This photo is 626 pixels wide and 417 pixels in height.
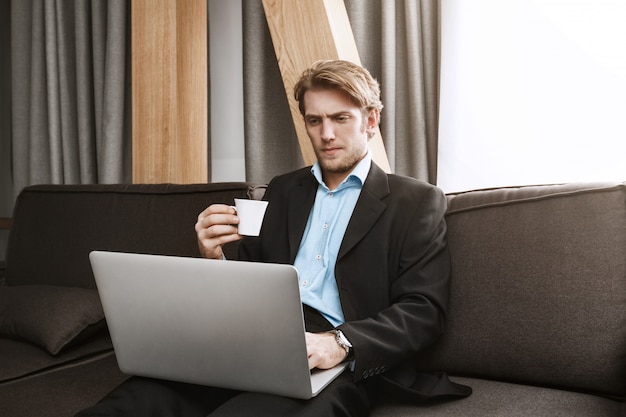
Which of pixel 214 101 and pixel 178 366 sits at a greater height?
pixel 214 101

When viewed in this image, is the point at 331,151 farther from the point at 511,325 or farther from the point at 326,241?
the point at 511,325

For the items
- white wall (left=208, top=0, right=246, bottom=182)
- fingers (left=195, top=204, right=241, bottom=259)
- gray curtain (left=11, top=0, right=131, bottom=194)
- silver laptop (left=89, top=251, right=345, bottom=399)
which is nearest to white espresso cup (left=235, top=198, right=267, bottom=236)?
fingers (left=195, top=204, right=241, bottom=259)

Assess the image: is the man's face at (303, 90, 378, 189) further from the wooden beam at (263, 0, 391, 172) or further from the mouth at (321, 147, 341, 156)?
the wooden beam at (263, 0, 391, 172)

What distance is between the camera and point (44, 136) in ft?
9.98

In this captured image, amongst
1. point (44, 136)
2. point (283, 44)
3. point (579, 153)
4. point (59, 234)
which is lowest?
point (59, 234)

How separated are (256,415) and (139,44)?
5.65ft

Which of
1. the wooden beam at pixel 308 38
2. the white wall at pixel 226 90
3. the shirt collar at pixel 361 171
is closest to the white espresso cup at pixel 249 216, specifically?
the shirt collar at pixel 361 171

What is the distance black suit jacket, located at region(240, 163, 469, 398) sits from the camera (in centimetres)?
129

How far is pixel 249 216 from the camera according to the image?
1276mm

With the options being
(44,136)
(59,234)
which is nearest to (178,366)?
(59,234)

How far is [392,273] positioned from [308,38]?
90cm

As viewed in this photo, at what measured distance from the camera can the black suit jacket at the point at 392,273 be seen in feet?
4.23

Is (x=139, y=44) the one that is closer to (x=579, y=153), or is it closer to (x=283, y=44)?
(x=283, y=44)

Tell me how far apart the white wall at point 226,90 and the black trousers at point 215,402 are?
1.44 metres
